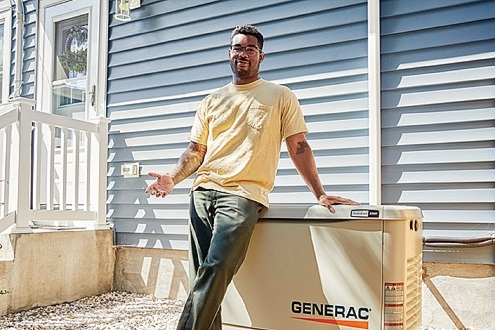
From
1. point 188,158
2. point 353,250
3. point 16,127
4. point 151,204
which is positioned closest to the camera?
point 353,250

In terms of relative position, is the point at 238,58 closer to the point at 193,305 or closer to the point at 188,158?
the point at 188,158

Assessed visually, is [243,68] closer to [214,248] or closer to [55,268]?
[214,248]

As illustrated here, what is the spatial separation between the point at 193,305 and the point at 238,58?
1096mm

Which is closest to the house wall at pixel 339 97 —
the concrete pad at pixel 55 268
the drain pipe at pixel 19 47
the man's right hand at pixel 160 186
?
the concrete pad at pixel 55 268

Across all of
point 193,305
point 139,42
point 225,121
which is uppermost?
point 139,42

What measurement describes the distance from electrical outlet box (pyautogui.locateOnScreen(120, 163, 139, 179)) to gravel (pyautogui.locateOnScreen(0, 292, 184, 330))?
1039 mm

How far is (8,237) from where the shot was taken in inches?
145

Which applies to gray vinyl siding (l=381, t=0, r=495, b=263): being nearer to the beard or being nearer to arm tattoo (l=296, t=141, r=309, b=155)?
arm tattoo (l=296, t=141, r=309, b=155)

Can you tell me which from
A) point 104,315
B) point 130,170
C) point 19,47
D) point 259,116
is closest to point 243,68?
point 259,116

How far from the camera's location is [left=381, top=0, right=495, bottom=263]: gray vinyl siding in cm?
299

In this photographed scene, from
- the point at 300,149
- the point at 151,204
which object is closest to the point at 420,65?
the point at 300,149

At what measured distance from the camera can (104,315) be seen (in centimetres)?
364

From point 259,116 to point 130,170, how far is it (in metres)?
2.50

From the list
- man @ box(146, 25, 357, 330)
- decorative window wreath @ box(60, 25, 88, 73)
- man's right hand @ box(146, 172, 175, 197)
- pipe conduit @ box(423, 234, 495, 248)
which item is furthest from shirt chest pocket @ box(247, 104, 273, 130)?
decorative window wreath @ box(60, 25, 88, 73)
